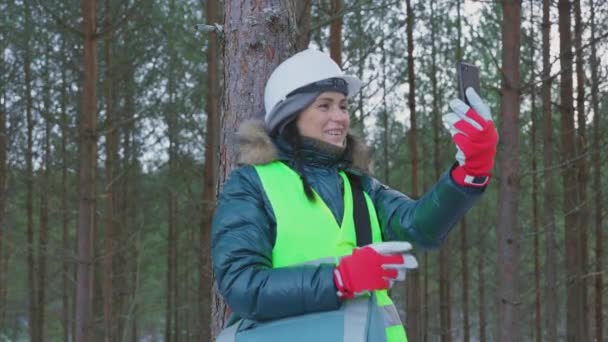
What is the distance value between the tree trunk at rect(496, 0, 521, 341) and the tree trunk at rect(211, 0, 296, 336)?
11.5 feet

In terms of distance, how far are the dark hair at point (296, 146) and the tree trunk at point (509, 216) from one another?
436 centimetres

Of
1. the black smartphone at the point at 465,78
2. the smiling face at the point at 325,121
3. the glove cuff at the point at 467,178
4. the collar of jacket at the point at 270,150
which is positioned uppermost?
the black smartphone at the point at 465,78

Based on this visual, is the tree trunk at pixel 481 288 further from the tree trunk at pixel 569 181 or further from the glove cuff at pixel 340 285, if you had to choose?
the glove cuff at pixel 340 285

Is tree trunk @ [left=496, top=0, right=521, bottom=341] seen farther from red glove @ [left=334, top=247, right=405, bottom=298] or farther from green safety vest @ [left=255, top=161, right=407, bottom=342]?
red glove @ [left=334, top=247, right=405, bottom=298]

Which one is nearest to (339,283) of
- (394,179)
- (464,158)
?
(464,158)

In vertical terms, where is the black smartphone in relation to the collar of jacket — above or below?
above

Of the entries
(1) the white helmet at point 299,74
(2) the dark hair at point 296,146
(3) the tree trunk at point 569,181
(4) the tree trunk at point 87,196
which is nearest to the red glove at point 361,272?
(2) the dark hair at point 296,146

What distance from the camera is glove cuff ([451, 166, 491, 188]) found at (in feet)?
6.89

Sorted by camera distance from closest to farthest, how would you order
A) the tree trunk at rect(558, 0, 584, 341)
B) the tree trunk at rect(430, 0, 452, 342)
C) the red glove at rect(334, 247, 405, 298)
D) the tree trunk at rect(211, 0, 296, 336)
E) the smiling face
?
1. the red glove at rect(334, 247, 405, 298)
2. the smiling face
3. the tree trunk at rect(211, 0, 296, 336)
4. the tree trunk at rect(558, 0, 584, 341)
5. the tree trunk at rect(430, 0, 452, 342)

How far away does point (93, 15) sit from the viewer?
8086 millimetres

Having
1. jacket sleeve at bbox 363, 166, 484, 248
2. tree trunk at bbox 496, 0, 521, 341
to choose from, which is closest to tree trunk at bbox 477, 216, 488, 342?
tree trunk at bbox 496, 0, 521, 341

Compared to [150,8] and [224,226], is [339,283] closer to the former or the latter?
[224,226]

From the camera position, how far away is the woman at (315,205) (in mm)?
1887

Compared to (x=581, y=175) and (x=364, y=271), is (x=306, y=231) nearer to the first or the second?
(x=364, y=271)
